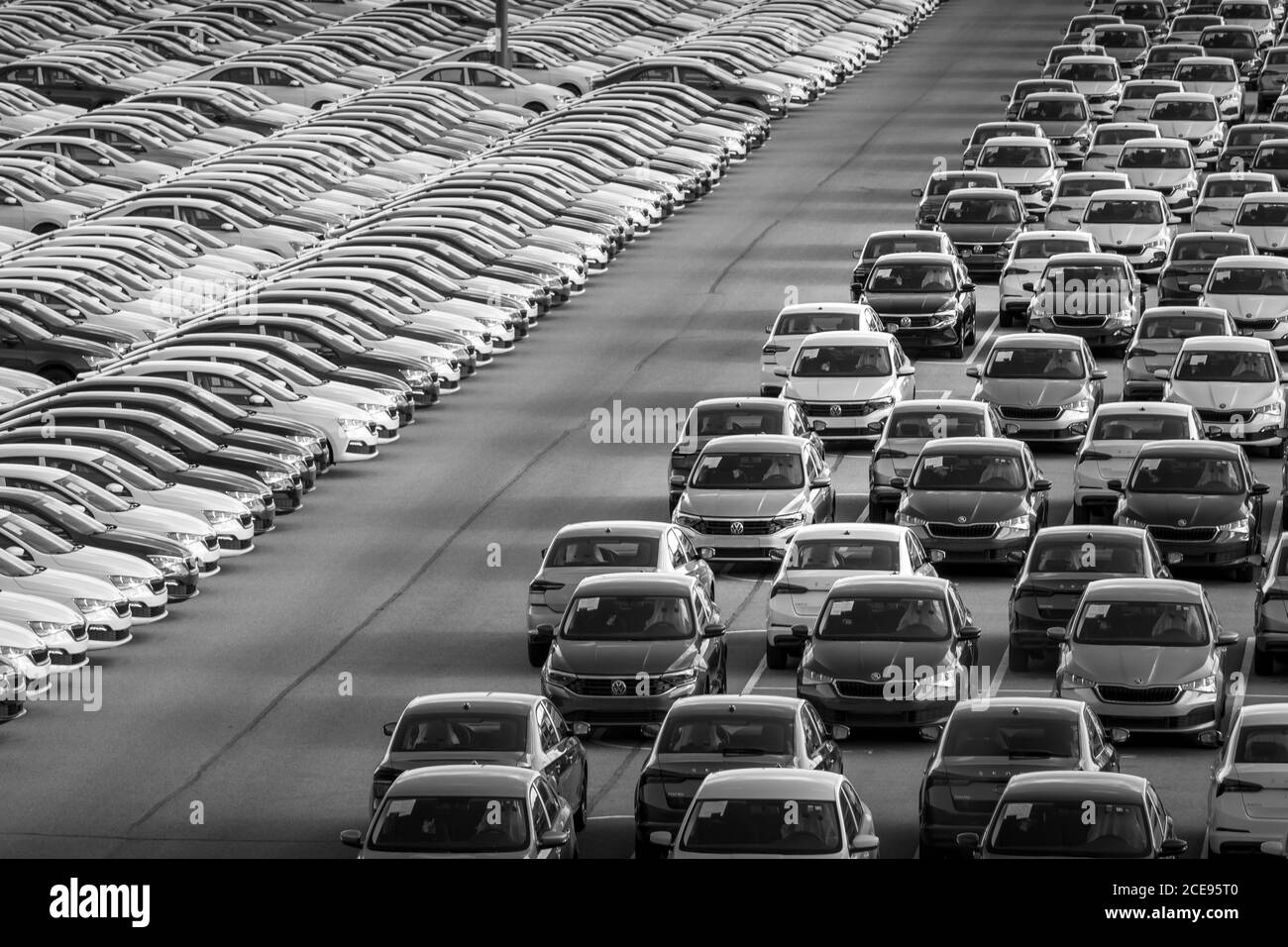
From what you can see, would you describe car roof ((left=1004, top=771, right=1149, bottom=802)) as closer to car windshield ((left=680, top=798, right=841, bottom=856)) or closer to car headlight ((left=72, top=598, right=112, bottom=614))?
car windshield ((left=680, top=798, right=841, bottom=856))

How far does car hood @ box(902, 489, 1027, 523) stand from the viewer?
31.9 metres

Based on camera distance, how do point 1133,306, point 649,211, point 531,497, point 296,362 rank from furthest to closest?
point 649,211, point 1133,306, point 296,362, point 531,497

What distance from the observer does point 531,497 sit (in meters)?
36.5

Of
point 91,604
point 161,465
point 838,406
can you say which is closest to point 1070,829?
point 91,604

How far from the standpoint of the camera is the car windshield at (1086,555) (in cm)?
2905

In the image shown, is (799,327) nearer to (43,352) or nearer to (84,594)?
(43,352)

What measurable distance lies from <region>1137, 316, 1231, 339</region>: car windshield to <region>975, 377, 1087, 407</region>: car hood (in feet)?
8.57

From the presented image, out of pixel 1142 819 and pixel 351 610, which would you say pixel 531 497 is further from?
pixel 1142 819

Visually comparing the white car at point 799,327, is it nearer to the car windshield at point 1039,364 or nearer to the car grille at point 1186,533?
the car windshield at point 1039,364

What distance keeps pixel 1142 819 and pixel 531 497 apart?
55.5ft

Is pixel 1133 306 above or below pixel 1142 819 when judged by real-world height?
above

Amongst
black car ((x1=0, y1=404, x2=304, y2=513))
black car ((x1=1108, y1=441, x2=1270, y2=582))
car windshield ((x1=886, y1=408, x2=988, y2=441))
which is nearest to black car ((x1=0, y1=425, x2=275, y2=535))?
black car ((x1=0, y1=404, x2=304, y2=513))

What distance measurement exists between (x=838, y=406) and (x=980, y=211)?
12.0 m
